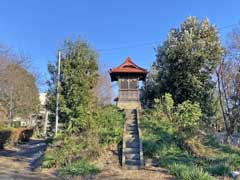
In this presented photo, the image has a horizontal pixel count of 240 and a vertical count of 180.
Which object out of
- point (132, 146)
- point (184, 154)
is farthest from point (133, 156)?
point (184, 154)

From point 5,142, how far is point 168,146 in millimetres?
11790

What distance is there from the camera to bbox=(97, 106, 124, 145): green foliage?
1173 centimetres

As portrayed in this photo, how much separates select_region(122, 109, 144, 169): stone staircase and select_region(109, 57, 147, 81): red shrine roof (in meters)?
5.19

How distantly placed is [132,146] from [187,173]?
4119 millimetres

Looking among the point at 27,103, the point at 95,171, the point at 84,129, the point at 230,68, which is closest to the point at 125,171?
the point at 95,171

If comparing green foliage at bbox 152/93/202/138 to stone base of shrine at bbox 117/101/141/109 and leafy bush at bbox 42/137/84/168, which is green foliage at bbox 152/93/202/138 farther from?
leafy bush at bbox 42/137/84/168

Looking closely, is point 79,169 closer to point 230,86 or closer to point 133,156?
point 133,156

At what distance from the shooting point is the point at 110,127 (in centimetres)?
1341

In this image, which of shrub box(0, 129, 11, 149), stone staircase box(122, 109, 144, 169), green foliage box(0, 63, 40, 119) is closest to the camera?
stone staircase box(122, 109, 144, 169)

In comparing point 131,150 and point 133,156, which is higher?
point 131,150

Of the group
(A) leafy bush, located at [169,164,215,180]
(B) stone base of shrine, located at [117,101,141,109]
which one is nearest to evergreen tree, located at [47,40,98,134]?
(A) leafy bush, located at [169,164,215,180]

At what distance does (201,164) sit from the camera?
9.55 metres

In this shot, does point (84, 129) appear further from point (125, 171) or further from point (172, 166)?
point (172, 166)

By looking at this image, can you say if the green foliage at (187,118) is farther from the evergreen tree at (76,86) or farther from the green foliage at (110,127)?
the evergreen tree at (76,86)
